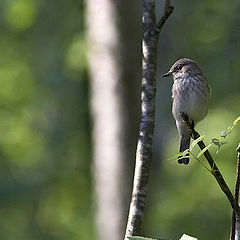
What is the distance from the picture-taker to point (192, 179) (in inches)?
563

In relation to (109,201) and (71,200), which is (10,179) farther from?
(109,201)

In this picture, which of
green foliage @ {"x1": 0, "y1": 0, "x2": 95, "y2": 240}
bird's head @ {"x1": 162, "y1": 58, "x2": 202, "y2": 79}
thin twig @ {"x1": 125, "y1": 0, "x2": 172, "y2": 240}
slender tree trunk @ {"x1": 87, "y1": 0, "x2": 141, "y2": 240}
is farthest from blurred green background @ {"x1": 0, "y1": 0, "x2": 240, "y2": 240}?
thin twig @ {"x1": 125, "y1": 0, "x2": 172, "y2": 240}

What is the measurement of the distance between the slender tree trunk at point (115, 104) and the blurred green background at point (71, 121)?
5250 millimetres

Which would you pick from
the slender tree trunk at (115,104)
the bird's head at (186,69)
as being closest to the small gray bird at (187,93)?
the bird's head at (186,69)

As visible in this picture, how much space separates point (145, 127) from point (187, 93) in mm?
2599

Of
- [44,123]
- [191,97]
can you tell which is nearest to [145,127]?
[191,97]

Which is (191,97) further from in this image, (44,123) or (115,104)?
(44,123)

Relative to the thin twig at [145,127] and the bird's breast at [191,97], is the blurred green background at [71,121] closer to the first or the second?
the bird's breast at [191,97]

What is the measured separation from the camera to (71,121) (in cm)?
1269

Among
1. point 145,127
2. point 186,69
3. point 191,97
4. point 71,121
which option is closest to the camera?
point 145,127

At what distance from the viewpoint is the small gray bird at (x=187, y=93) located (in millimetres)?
6230

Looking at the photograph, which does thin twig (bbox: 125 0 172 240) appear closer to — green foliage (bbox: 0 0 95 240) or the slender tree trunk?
the slender tree trunk

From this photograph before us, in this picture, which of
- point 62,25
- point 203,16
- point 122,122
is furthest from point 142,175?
point 203,16

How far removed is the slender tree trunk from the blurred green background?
525 cm
